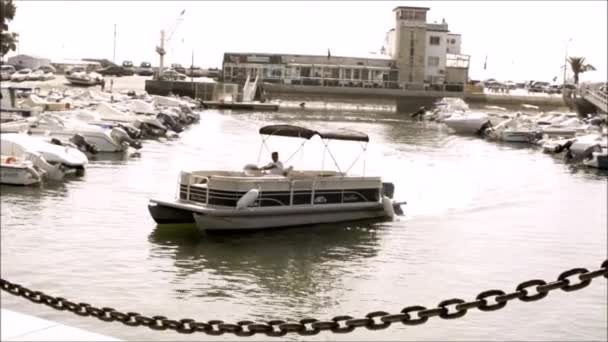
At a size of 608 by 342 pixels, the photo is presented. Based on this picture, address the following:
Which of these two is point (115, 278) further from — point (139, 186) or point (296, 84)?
point (296, 84)

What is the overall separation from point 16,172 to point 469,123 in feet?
120

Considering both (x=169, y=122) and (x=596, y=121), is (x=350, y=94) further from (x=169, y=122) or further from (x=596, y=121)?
(x=169, y=122)

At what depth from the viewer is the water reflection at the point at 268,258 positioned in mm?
11414

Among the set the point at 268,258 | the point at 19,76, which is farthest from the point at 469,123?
the point at 268,258

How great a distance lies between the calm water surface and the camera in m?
10.2

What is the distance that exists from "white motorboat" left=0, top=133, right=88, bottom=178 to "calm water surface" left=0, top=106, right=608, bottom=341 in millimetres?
467

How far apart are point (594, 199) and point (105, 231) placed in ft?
46.4

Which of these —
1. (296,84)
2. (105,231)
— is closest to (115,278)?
(105,231)

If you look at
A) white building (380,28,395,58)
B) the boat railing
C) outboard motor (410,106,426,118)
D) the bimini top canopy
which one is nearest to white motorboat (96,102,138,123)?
the bimini top canopy

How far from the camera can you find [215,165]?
87.9 ft

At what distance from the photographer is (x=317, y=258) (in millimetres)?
13750

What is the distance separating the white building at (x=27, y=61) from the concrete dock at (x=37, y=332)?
78.1 m

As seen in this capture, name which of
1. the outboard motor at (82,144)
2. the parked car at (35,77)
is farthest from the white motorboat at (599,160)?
the parked car at (35,77)

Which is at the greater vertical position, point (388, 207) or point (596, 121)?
point (596, 121)
